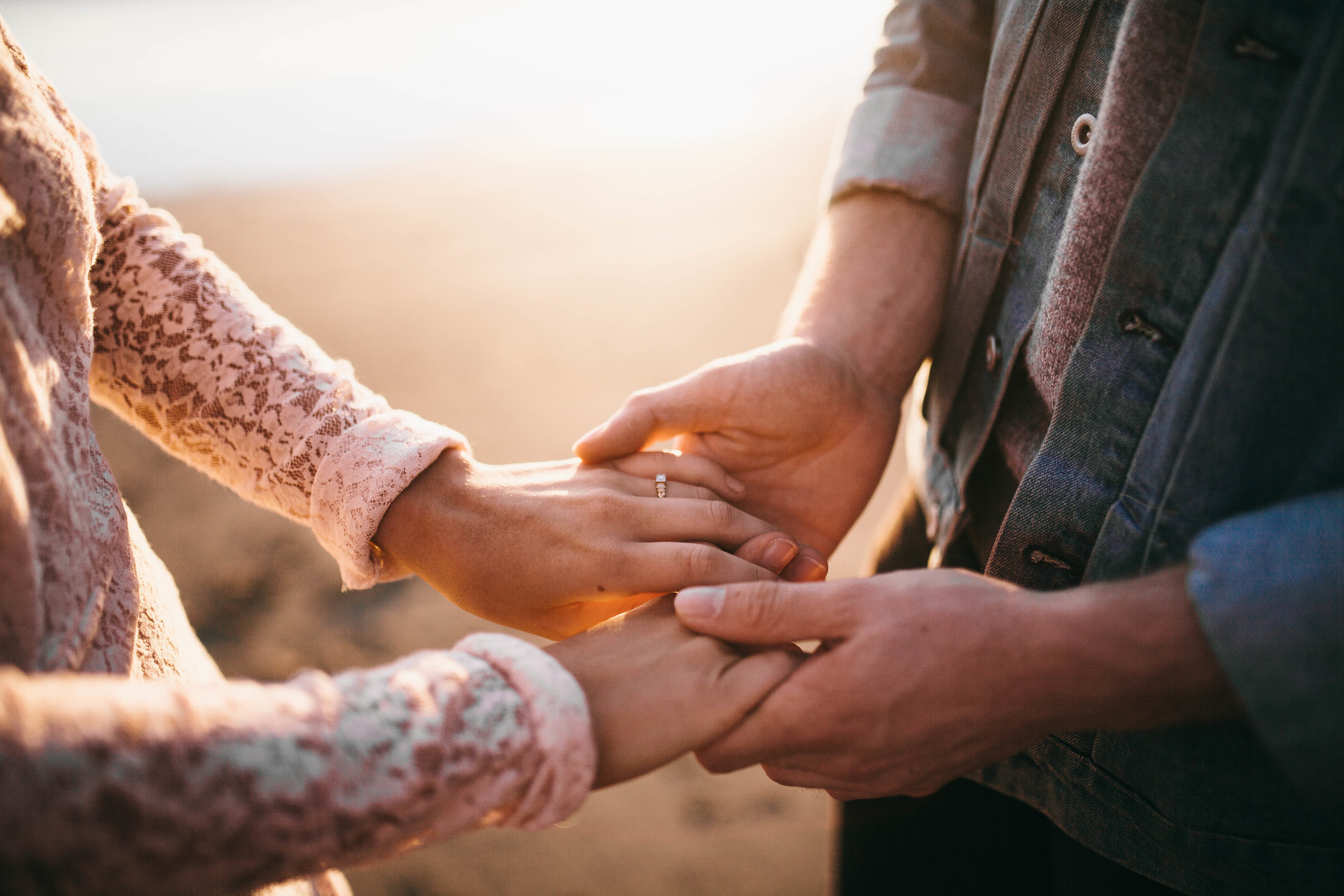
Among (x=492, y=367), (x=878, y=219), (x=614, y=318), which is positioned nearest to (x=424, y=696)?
(x=878, y=219)

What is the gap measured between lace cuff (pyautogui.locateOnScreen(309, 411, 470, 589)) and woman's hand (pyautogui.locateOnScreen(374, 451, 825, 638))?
0.19 feet

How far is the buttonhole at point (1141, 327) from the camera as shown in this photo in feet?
3.49

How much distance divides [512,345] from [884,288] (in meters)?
4.14

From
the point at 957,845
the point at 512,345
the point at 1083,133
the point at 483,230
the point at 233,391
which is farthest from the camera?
the point at 483,230

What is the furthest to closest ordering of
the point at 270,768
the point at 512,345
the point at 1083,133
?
the point at 512,345 → the point at 1083,133 → the point at 270,768

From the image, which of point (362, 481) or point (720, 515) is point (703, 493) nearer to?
point (720, 515)

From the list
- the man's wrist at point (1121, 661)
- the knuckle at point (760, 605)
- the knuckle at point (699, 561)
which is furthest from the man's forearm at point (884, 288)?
the man's wrist at point (1121, 661)

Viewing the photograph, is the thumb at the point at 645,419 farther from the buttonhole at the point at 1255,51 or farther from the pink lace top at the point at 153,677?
the buttonhole at the point at 1255,51

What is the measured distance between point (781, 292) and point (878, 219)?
393 centimetres

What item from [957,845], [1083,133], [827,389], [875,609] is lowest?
[957,845]

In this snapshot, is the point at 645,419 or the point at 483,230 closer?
the point at 645,419

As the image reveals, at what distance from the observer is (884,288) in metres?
1.74

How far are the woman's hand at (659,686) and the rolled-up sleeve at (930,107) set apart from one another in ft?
3.72

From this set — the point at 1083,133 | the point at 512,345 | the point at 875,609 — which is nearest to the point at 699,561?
the point at 875,609
